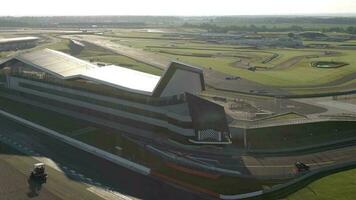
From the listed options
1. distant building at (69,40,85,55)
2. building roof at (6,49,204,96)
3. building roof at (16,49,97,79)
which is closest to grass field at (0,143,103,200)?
building roof at (6,49,204,96)

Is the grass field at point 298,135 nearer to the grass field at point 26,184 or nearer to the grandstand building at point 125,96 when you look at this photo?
the grandstand building at point 125,96

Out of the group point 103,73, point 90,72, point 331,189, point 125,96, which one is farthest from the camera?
point 90,72

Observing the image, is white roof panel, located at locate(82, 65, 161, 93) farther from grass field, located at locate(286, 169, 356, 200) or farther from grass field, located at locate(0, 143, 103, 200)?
grass field, located at locate(286, 169, 356, 200)

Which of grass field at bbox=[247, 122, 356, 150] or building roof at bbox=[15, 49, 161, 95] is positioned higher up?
building roof at bbox=[15, 49, 161, 95]

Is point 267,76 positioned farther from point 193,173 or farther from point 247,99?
point 193,173

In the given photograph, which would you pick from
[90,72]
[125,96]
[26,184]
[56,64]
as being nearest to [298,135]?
[125,96]

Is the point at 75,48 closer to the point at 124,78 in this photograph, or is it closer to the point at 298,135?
the point at 124,78
